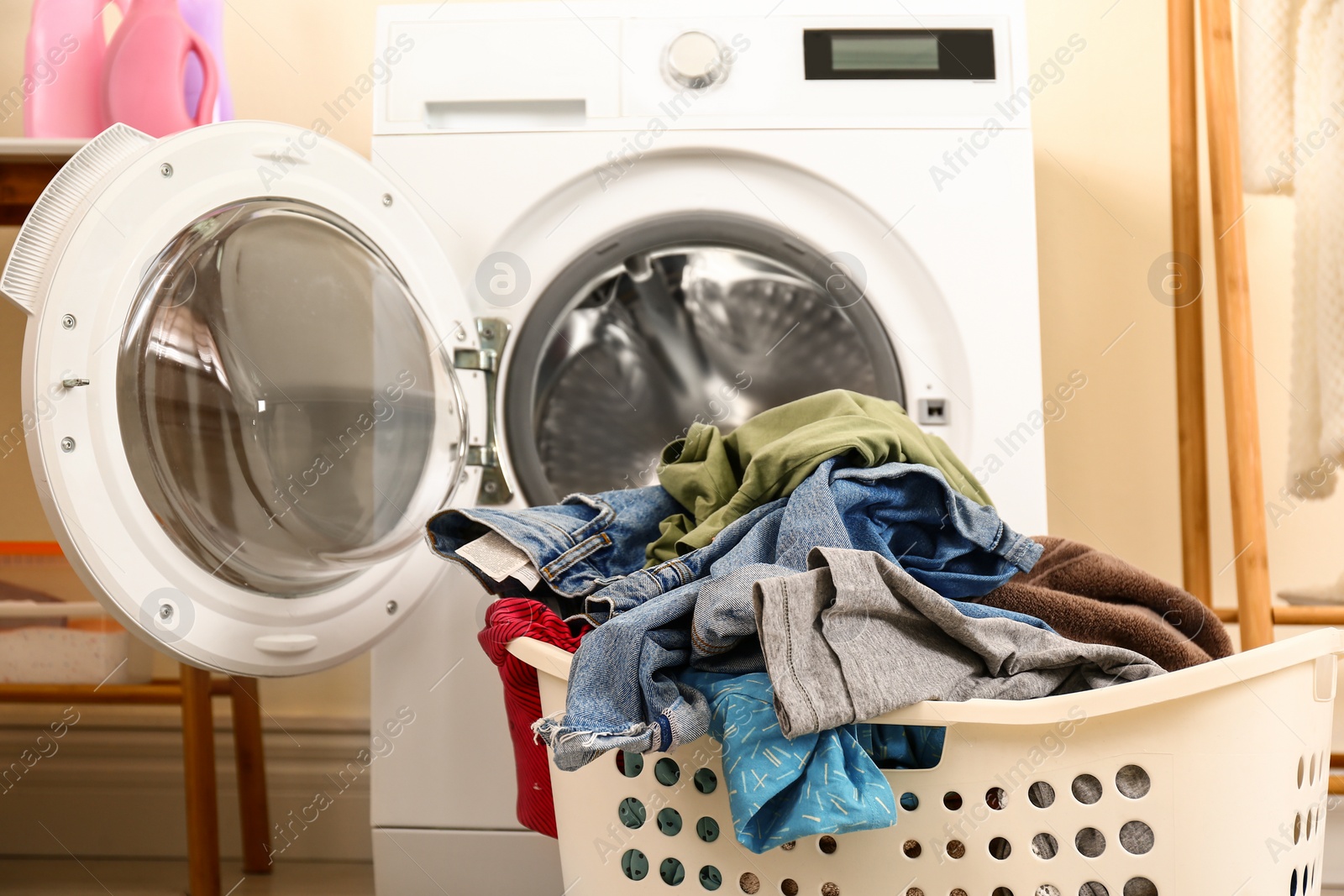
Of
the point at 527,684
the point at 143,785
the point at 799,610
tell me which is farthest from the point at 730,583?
the point at 143,785

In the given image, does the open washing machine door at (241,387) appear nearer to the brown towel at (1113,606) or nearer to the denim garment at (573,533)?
the denim garment at (573,533)

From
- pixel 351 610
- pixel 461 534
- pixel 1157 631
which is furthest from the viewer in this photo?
pixel 351 610

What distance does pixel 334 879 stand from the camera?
1.20 meters

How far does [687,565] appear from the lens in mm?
629

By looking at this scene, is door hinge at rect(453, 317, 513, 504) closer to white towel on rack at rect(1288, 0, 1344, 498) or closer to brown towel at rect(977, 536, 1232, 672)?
brown towel at rect(977, 536, 1232, 672)

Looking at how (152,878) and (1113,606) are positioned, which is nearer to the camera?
(1113,606)

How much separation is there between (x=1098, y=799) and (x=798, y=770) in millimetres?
155

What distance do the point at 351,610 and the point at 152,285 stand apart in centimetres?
31

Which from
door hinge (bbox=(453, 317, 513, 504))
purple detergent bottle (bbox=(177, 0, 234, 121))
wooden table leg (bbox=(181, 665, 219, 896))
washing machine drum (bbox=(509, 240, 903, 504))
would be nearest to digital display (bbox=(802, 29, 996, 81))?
washing machine drum (bbox=(509, 240, 903, 504))

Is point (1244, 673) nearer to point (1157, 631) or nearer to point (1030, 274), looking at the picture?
point (1157, 631)

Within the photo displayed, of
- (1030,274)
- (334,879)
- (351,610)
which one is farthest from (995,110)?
(334,879)

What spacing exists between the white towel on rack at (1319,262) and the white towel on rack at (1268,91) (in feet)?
0.05

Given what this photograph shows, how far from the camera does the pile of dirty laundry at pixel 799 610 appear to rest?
1.54 feet

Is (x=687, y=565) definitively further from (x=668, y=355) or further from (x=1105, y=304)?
(x=1105, y=304)
